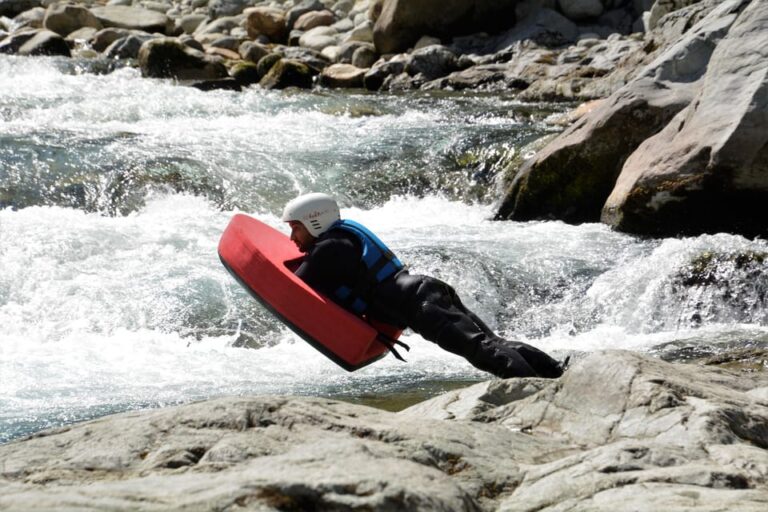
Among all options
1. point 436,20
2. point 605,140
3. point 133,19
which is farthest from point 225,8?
point 605,140

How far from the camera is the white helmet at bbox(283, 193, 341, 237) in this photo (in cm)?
600

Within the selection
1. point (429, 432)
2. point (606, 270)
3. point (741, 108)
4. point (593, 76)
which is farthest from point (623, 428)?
point (593, 76)

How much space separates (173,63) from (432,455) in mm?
16744

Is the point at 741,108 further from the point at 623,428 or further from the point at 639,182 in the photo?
the point at 623,428

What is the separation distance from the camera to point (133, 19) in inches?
1004

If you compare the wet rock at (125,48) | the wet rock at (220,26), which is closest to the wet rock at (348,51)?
the wet rock at (125,48)

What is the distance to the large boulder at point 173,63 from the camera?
18.8 m

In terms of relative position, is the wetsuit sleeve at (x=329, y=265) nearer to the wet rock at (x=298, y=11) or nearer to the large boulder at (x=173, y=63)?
the large boulder at (x=173, y=63)

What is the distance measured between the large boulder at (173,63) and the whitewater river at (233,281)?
4260 mm

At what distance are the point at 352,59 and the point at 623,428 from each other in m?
19.3

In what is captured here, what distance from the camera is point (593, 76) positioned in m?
17.2

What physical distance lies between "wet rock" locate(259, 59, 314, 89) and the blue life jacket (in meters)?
14.0

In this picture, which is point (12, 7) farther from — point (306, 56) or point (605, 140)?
point (605, 140)

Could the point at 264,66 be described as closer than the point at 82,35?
Yes
